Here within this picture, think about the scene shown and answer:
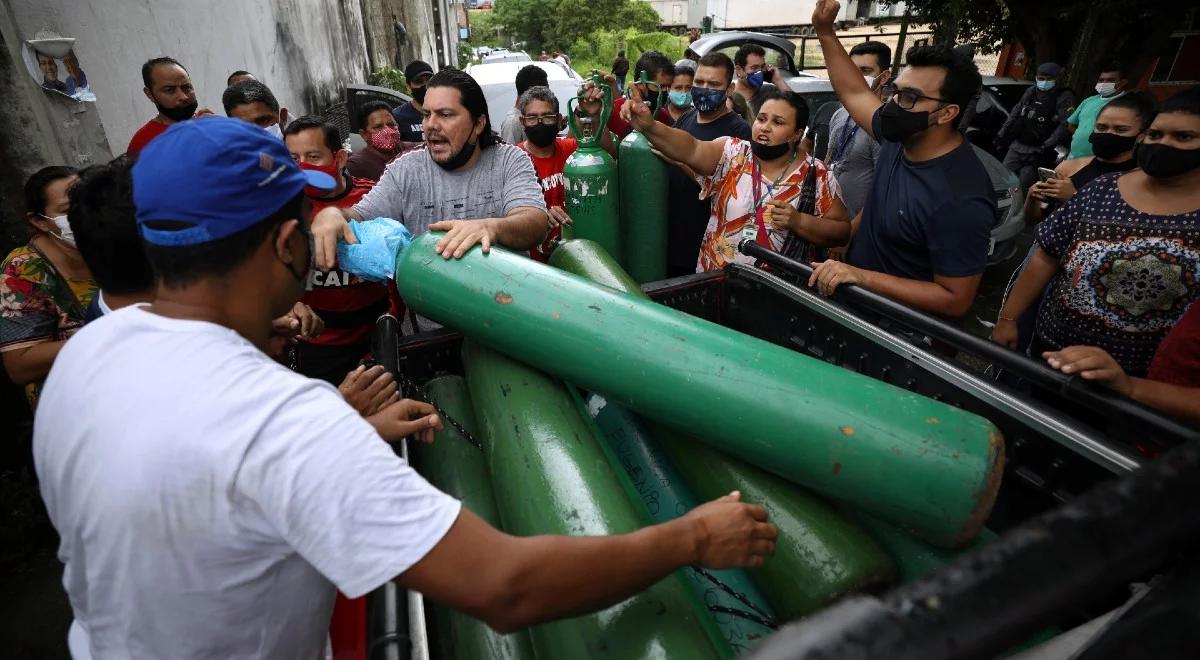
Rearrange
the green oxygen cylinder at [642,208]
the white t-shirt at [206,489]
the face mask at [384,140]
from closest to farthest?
1. the white t-shirt at [206,489]
2. the green oxygen cylinder at [642,208]
3. the face mask at [384,140]

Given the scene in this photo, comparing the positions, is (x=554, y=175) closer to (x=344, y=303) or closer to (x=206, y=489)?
(x=344, y=303)

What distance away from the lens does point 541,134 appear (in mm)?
3809

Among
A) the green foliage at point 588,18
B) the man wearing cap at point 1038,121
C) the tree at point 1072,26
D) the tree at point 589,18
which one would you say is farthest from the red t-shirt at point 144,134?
the tree at point 589,18

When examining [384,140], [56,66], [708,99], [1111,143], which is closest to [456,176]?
[708,99]

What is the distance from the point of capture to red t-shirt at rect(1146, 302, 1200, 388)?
1811 mm

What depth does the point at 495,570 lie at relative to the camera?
896 mm

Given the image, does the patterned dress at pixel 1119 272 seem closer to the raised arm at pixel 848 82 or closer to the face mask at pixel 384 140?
the raised arm at pixel 848 82

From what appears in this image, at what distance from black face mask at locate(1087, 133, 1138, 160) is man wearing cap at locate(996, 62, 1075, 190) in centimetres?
442

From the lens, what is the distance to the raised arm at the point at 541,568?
2.90 ft

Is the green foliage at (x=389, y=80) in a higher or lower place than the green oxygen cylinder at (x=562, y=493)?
higher

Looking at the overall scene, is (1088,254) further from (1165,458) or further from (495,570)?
(495,570)

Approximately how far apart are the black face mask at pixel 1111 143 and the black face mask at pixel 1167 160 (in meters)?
1.14

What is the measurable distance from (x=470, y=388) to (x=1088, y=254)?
7.94ft

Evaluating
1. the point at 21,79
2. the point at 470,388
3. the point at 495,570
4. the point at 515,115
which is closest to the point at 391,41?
the point at 515,115
